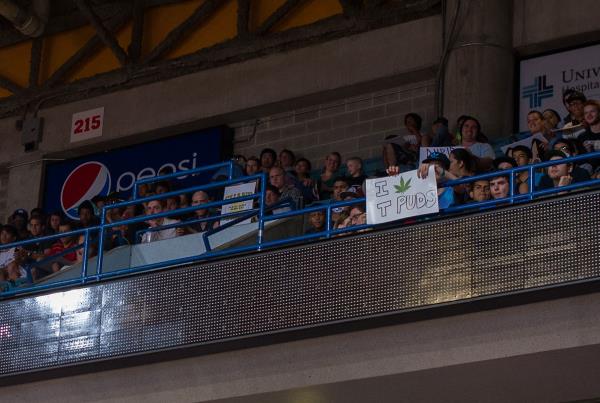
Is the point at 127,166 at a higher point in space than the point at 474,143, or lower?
higher

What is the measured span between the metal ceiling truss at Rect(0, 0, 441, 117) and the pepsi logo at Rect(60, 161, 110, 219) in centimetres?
100

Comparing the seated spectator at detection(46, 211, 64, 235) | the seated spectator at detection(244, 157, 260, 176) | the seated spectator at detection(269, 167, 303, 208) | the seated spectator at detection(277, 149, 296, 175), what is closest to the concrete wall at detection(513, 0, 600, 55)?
the seated spectator at detection(277, 149, 296, 175)

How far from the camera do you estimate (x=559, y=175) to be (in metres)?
9.57

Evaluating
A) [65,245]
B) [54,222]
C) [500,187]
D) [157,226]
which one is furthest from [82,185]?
[500,187]

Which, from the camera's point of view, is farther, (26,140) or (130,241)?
(26,140)

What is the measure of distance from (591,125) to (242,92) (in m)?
6.39

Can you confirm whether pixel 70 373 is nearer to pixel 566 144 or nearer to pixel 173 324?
pixel 173 324

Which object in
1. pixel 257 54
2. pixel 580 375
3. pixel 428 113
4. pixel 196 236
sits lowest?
pixel 580 375

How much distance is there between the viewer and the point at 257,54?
16.2m

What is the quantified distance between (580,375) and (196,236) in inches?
132

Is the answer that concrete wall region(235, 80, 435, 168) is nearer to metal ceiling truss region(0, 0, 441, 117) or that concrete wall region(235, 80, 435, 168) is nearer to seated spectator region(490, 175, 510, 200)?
metal ceiling truss region(0, 0, 441, 117)

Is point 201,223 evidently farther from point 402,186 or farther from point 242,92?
point 242,92

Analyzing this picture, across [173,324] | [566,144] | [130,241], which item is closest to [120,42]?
[130,241]

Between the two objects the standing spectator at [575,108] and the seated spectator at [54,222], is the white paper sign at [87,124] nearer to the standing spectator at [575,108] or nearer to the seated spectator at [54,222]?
the seated spectator at [54,222]
